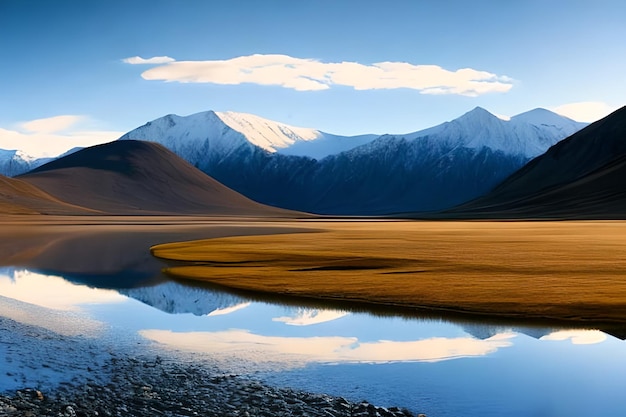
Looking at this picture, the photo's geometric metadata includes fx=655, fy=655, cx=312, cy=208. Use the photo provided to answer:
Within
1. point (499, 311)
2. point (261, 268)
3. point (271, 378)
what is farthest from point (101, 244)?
point (271, 378)

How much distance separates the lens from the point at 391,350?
2411cm

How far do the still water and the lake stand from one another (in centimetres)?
4

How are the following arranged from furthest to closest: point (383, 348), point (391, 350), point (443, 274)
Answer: point (443, 274) < point (383, 348) < point (391, 350)

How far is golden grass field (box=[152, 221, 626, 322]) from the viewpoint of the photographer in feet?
108

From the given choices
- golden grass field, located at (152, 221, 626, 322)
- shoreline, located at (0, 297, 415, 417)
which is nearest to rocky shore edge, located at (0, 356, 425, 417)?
shoreline, located at (0, 297, 415, 417)

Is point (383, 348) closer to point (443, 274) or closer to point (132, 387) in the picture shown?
point (132, 387)

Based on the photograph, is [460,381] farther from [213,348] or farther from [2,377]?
[2,377]

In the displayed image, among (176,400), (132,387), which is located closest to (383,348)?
(176,400)

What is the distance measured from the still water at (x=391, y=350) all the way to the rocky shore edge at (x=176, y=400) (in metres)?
0.97

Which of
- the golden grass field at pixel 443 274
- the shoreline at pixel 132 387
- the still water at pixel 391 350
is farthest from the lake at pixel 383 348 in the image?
the golden grass field at pixel 443 274

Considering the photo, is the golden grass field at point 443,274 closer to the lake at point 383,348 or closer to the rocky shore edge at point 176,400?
the lake at point 383,348

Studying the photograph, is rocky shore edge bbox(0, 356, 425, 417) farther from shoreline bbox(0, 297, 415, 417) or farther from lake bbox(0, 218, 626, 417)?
lake bbox(0, 218, 626, 417)

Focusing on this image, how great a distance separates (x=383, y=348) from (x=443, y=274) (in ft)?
67.0

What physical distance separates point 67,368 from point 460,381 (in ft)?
40.2
